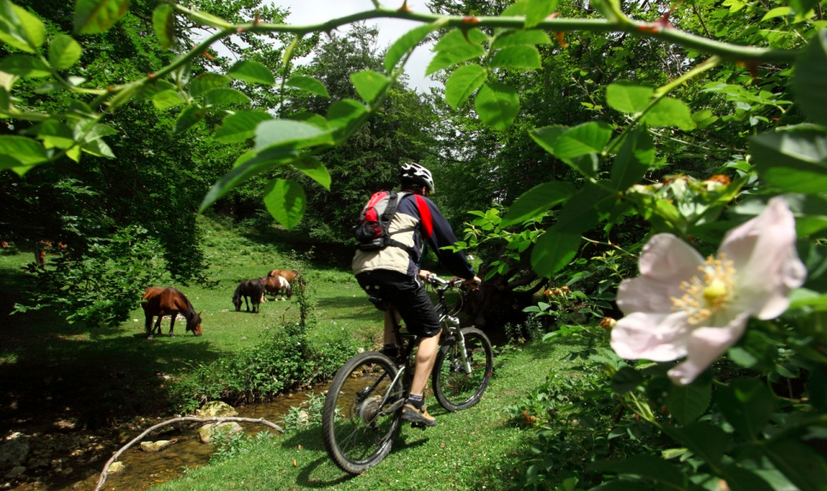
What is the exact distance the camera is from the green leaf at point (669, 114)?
0.57 metres

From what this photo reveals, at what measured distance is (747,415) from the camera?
16.1 inches

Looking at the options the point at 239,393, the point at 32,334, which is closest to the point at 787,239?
the point at 239,393

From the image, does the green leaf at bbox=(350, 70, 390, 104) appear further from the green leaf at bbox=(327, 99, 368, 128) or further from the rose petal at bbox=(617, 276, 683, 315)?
the rose petal at bbox=(617, 276, 683, 315)

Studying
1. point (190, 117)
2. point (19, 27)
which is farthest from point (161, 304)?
point (19, 27)

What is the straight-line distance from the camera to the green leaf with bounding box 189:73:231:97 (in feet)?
2.25

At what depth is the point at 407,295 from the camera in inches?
112

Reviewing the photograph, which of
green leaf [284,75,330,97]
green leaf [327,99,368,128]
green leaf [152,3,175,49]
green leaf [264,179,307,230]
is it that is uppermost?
green leaf [152,3,175,49]

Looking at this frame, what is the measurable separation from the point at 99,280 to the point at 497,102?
589cm

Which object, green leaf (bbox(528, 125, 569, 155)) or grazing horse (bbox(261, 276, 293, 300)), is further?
grazing horse (bbox(261, 276, 293, 300))

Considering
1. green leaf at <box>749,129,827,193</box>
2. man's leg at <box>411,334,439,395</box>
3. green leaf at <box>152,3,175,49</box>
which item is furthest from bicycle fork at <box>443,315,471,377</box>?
green leaf at <box>749,129,827,193</box>

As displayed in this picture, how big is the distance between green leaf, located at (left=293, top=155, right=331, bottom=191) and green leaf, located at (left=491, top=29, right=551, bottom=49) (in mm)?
298

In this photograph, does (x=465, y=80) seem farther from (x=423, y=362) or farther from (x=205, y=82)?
(x=423, y=362)

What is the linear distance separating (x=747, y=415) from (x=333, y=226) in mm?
22916

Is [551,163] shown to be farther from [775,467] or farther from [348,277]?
[348,277]
